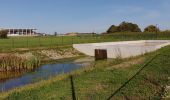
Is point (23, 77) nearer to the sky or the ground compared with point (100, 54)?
nearer to the ground

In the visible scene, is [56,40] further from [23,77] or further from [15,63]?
[23,77]

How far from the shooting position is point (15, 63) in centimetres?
3197

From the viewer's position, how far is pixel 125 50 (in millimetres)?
45844

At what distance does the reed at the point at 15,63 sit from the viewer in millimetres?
30766

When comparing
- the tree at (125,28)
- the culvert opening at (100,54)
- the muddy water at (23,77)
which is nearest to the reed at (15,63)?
the muddy water at (23,77)

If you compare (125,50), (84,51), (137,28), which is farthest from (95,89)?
(137,28)

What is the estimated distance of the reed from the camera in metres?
30.8

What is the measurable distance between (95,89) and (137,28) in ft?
368

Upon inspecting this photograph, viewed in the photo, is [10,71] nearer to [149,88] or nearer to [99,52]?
[99,52]

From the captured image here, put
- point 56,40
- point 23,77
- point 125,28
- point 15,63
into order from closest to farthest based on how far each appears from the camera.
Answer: point 23,77 → point 15,63 → point 56,40 → point 125,28

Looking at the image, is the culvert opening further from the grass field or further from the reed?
the reed

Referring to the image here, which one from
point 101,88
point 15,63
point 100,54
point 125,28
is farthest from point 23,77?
point 125,28

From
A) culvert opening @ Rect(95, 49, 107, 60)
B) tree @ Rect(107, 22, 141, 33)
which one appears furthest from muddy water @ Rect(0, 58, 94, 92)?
tree @ Rect(107, 22, 141, 33)

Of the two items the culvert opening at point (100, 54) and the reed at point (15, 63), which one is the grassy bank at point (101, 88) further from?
the culvert opening at point (100, 54)
